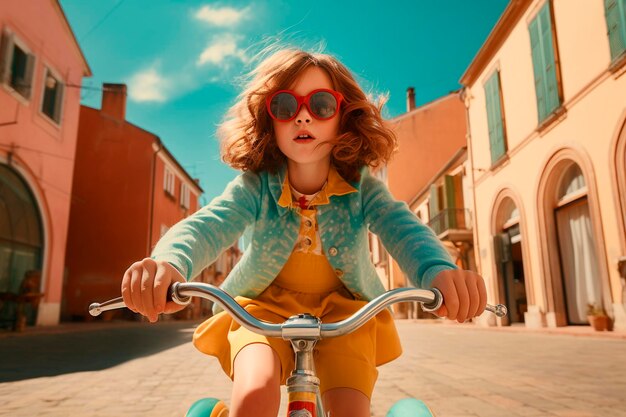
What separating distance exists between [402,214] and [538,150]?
12.7 meters

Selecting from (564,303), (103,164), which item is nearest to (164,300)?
(564,303)

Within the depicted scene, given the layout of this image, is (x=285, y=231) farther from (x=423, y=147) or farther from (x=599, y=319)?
(x=423, y=147)

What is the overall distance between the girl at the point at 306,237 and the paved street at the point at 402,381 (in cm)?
201

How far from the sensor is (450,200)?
799 inches

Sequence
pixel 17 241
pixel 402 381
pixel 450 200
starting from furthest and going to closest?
pixel 450 200 < pixel 17 241 < pixel 402 381

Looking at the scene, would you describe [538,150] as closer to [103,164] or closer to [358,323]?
[358,323]

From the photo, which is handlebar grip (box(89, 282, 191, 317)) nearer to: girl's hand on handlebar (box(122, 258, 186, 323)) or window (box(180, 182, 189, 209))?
girl's hand on handlebar (box(122, 258, 186, 323))

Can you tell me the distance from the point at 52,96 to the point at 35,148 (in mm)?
2106

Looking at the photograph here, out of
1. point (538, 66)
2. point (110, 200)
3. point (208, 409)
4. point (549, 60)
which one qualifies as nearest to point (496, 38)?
point (538, 66)

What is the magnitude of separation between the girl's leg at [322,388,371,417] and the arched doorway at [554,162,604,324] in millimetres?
11194

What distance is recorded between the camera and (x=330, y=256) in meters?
1.66

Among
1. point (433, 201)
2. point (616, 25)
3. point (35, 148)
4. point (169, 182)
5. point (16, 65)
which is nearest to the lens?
point (616, 25)

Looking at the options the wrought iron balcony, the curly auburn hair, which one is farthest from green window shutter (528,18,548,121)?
the curly auburn hair

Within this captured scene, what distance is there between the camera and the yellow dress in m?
1.41
